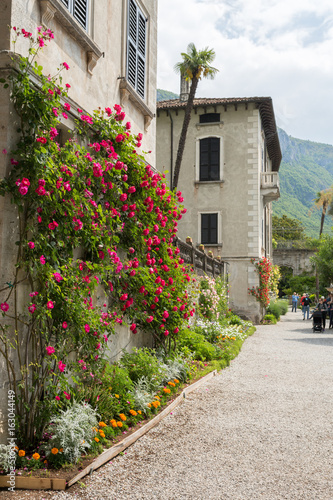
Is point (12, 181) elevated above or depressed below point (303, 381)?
above

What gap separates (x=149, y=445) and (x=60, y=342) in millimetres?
1573

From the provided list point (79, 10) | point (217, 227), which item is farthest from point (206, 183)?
point (79, 10)

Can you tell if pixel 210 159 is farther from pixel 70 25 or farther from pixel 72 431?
pixel 72 431

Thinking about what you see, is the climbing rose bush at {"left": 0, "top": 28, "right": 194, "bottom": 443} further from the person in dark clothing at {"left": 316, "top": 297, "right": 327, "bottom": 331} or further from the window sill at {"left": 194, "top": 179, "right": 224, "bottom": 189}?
the window sill at {"left": 194, "top": 179, "right": 224, "bottom": 189}

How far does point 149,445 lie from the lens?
5.19 meters

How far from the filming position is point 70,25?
18.6 ft

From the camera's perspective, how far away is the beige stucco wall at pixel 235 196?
22781 mm

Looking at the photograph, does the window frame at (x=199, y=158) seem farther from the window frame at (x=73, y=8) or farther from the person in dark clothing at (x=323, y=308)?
the window frame at (x=73, y=8)

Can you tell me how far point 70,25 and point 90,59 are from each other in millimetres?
683

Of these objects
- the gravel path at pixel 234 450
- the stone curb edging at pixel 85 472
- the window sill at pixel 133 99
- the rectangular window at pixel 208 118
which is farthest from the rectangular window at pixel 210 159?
the stone curb edging at pixel 85 472

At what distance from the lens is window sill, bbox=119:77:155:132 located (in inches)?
303

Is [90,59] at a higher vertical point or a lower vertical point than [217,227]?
higher

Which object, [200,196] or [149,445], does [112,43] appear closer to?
[149,445]

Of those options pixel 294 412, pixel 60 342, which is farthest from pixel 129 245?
pixel 294 412
